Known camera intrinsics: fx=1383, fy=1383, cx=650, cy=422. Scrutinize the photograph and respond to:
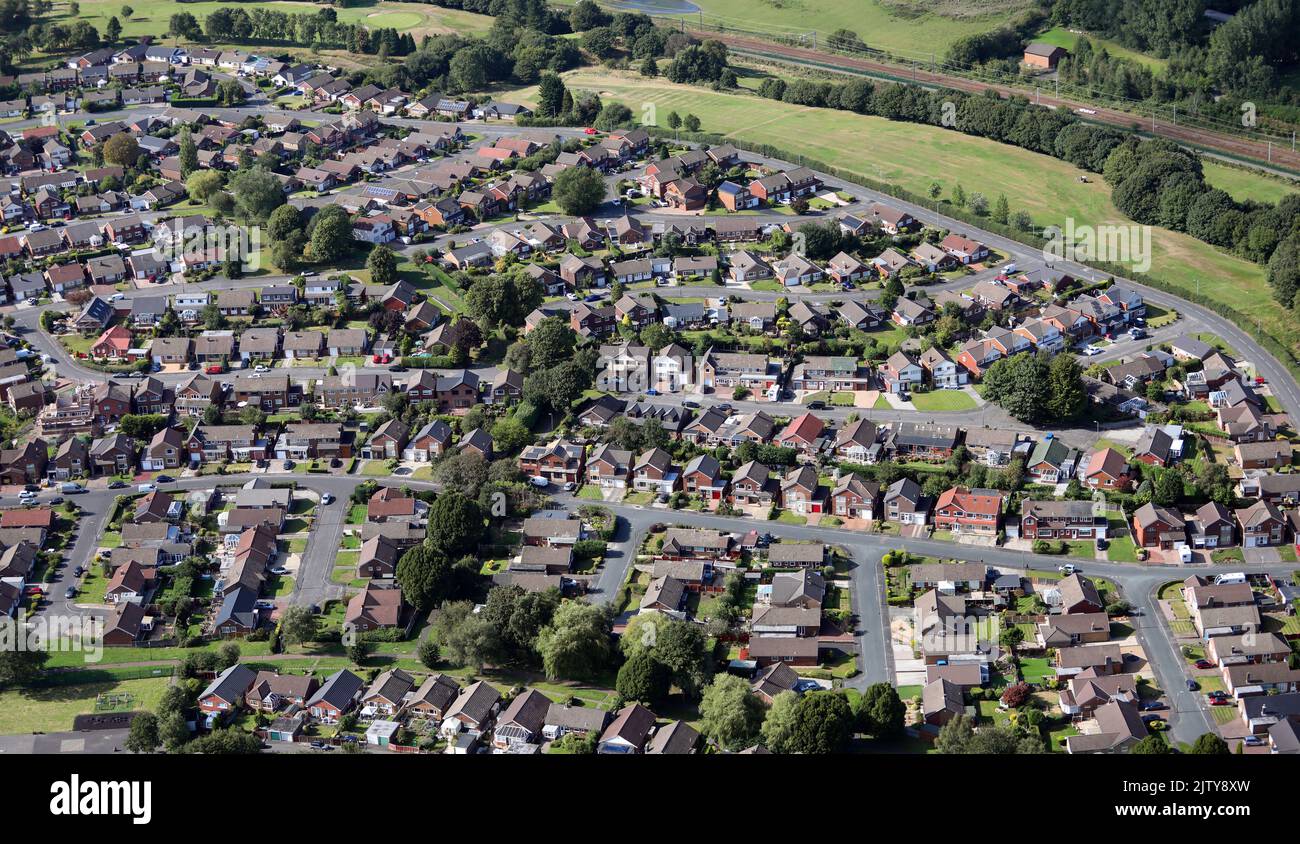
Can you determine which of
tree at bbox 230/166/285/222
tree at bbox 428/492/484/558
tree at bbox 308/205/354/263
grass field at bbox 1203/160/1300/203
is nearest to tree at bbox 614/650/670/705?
tree at bbox 428/492/484/558

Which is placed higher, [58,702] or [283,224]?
[283,224]

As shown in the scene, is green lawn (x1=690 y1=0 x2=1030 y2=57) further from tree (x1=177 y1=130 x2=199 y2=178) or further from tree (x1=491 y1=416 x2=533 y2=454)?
tree (x1=491 y1=416 x2=533 y2=454)

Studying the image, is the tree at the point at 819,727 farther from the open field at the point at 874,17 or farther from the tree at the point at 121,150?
the open field at the point at 874,17

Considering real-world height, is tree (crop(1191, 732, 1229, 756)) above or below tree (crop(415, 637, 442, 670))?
above

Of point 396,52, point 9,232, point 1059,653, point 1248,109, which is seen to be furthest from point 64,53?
point 1059,653

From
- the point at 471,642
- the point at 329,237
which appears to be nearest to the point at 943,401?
the point at 471,642

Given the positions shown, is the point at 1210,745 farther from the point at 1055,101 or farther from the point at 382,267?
the point at 1055,101
